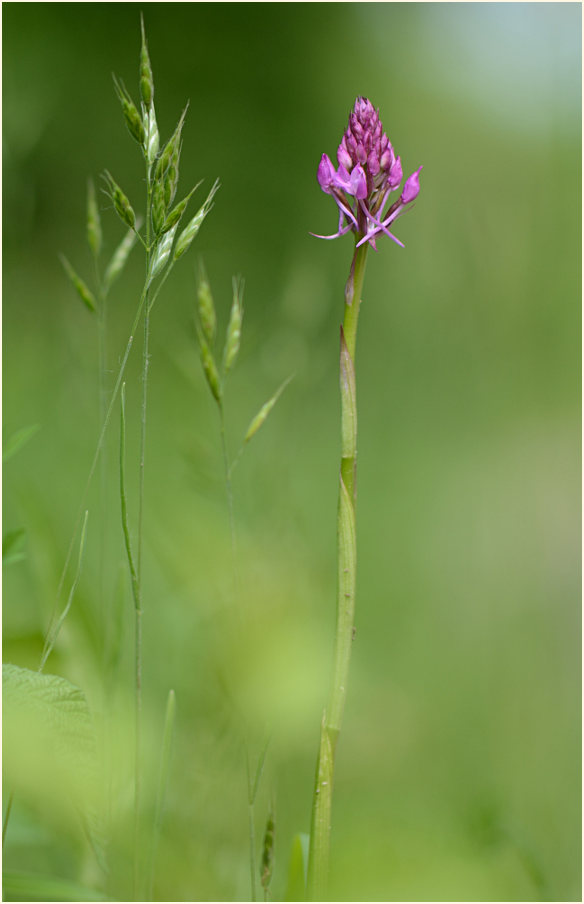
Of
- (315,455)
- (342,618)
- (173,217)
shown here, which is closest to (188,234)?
(173,217)

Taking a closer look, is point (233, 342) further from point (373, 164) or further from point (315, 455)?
point (315, 455)

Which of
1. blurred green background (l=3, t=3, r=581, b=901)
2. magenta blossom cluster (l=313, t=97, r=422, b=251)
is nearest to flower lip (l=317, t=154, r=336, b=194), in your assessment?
magenta blossom cluster (l=313, t=97, r=422, b=251)

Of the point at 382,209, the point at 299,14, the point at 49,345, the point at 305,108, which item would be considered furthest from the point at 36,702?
the point at 299,14

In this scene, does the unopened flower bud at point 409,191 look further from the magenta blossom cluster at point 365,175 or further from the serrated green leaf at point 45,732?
the serrated green leaf at point 45,732

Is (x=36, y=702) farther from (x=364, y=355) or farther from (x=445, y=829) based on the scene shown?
(x=364, y=355)

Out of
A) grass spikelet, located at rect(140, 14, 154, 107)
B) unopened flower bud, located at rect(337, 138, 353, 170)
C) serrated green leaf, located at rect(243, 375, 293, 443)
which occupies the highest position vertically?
grass spikelet, located at rect(140, 14, 154, 107)

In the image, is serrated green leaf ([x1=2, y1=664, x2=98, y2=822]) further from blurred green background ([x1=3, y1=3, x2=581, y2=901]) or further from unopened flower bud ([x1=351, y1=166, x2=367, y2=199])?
unopened flower bud ([x1=351, y1=166, x2=367, y2=199])

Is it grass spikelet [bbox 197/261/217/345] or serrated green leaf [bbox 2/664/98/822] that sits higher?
grass spikelet [bbox 197/261/217/345]

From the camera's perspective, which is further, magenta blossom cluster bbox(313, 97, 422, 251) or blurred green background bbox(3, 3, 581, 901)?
blurred green background bbox(3, 3, 581, 901)
